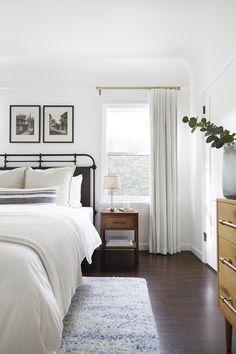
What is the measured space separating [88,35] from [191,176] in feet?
7.53

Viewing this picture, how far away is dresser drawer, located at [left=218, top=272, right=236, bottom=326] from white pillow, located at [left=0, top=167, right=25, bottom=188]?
2703 millimetres

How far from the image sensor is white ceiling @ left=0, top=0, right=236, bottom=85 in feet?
9.09

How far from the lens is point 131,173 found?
4207 mm

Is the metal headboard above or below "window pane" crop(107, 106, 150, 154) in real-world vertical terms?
below

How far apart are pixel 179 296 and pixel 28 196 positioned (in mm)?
1895

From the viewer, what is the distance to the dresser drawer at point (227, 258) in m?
1.46

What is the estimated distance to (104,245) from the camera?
3.46 metres

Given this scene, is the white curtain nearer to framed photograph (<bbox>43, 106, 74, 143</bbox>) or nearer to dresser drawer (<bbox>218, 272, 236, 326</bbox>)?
framed photograph (<bbox>43, 106, 74, 143</bbox>)

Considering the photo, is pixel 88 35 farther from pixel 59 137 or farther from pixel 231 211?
pixel 231 211

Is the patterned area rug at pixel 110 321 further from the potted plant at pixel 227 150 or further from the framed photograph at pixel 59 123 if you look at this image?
the framed photograph at pixel 59 123

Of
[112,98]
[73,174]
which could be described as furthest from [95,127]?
[73,174]

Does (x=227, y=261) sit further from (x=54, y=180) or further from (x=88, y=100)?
(x=88, y=100)

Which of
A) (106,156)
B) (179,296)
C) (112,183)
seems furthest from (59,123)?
(179,296)

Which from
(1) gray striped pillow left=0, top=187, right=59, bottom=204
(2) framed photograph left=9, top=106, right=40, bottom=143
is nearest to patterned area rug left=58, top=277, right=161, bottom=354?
(1) gray striped pillow left=0, top=187, right=59, bottom=204
